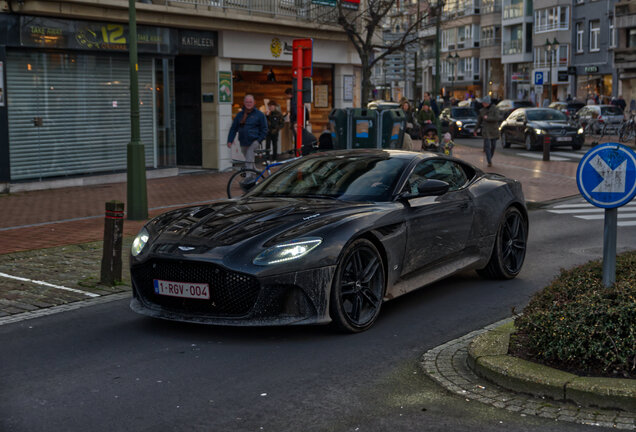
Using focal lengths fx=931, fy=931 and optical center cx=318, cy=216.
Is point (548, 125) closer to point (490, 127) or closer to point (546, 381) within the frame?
point (490, 127)

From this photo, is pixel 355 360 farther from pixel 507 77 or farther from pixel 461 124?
pixel 507 77

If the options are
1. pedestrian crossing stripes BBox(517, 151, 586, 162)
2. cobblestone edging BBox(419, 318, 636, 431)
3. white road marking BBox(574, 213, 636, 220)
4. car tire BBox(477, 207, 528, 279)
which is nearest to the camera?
cobblestone edging BBox(419, 318, 636, 431)

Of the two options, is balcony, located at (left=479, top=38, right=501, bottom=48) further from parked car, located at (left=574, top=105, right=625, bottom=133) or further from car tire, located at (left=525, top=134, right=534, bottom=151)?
car tire, located at (left=525, top=134, right=534, bottom=151)

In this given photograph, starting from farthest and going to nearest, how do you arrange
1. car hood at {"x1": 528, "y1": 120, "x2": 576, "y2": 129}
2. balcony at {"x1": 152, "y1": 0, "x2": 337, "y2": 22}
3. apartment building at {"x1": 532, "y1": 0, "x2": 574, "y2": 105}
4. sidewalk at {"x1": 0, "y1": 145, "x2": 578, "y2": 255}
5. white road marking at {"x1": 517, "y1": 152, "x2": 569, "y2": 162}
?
apartment building at {"x1": 532, "y1": 0, "x2": 574, "y2": 105}, car hood at {"x1": 528, "y1": 120, "x2": 576, "y2": 129}, white road marking at {"x1": 517, "y1": 152, "x2": 569, "y2": 162}, balcony at {"x1": 152, "y1": 0, "x2": 337, "y2": 22}, sidewalk at {"x1": 0, "y1": 145, "x2": 578, "y2": 255}

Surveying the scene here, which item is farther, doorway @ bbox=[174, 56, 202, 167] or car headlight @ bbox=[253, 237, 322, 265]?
doorway @ bbox=[174, 56, 202, 167]

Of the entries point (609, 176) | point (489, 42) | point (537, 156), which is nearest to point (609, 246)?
point (609, 176)

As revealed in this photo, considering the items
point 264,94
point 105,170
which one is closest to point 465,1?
point 264,94

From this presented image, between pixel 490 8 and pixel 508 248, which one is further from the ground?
pixel 490 8

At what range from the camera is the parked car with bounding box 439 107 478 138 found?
4328 centimetres

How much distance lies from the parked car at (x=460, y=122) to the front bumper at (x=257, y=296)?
120 feet

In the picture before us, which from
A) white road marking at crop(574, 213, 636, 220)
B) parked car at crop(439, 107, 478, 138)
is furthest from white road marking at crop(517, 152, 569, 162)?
white road marking at crop(574, 213, 636, 220)

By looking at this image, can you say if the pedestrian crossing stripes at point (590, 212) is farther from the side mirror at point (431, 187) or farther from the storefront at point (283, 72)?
the storefront at point (283, 72)

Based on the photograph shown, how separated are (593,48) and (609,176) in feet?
217

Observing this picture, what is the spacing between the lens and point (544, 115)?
34.5 meters
